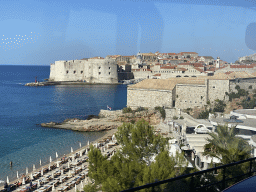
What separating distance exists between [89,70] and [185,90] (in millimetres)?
20038

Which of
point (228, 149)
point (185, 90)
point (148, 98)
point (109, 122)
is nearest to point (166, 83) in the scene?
point (185, 90)

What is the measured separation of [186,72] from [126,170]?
2047 cm

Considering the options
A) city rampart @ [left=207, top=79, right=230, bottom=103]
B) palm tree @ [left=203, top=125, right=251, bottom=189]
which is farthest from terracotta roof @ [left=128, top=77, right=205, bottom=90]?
palm tree @ [left=203, top=125, right=251, bottom=189]

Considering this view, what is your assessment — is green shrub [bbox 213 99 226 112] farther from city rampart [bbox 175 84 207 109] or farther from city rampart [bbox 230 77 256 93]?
city rampart [bbox 230 77 256 93]

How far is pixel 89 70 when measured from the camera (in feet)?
104

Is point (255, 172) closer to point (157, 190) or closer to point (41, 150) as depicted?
point (157, 190)

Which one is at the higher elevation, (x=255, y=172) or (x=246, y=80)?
(x=246, y=80)

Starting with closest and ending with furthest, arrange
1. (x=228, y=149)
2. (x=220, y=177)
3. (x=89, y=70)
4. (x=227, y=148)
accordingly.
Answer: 1. (x=220, y=177)
2. (x=228, y=149)
3. (x=227, y=148)
4. (x=89, y=70)

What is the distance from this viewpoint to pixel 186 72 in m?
23.2

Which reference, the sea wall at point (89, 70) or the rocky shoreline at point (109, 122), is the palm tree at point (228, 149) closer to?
the rocky shoreline at point (109, 122)

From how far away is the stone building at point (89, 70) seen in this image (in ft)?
102

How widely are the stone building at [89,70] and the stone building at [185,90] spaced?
17.9m

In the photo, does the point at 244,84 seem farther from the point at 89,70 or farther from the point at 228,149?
the point at 89,70

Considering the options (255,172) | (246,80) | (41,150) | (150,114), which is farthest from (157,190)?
(246,80)
